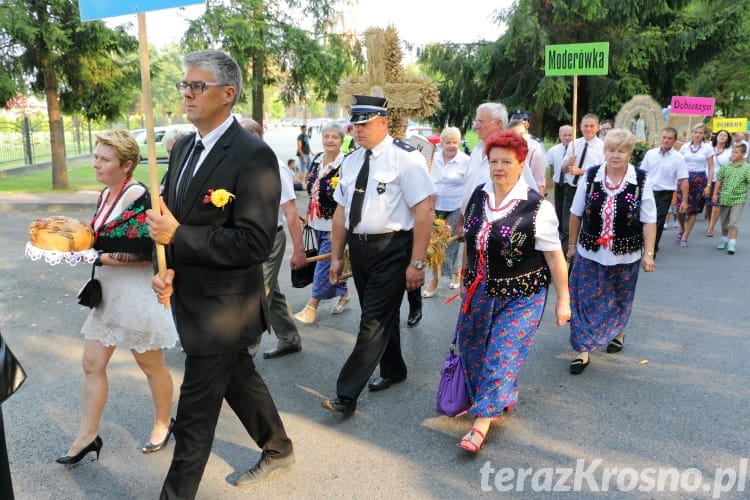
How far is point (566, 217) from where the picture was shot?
8.73 meters

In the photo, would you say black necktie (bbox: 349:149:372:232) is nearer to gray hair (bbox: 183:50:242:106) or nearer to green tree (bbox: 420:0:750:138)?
gray hair (bbox: 183:50:242:106)

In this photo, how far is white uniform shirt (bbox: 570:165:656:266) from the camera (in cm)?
483

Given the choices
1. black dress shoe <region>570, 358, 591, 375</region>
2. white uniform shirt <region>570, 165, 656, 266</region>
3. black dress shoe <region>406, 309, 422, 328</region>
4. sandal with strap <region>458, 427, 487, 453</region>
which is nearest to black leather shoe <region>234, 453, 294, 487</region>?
sandal with strap <region>458, 427, 487, 453</region>

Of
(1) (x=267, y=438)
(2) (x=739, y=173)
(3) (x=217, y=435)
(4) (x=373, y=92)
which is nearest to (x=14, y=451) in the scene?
(3) (x=217, y=435)

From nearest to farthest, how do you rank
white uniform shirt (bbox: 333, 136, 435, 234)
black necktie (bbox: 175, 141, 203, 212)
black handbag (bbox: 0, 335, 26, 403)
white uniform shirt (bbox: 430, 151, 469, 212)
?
black handbag (bbox: 0, 335, 26, 403) → black necktie (bbox: 175, 141, 203, 212) → white uniform shirt (bbox: 333, 136, 435, 234) → white uniform shirt (bbox: 430, 151, 469, 212)

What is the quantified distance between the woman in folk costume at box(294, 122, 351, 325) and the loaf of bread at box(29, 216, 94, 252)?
273 centimetres

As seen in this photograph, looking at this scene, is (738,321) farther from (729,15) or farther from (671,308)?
(729,15)


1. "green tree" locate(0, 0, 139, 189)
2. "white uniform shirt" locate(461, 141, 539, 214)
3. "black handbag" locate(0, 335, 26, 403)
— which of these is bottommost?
"black handbag" locate(0, 335, 26, 403)

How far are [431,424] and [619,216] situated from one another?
219 centimetres

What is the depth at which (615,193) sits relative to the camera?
4.86 meters

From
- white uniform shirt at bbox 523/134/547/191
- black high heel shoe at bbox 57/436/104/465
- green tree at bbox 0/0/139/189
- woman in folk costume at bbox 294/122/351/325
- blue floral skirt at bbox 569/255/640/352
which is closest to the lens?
black high heel shoe at bbox 57/436/104/465

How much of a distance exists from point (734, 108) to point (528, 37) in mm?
17392

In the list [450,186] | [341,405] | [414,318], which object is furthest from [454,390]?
[450,186]

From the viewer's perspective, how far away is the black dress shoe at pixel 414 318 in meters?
6.00
